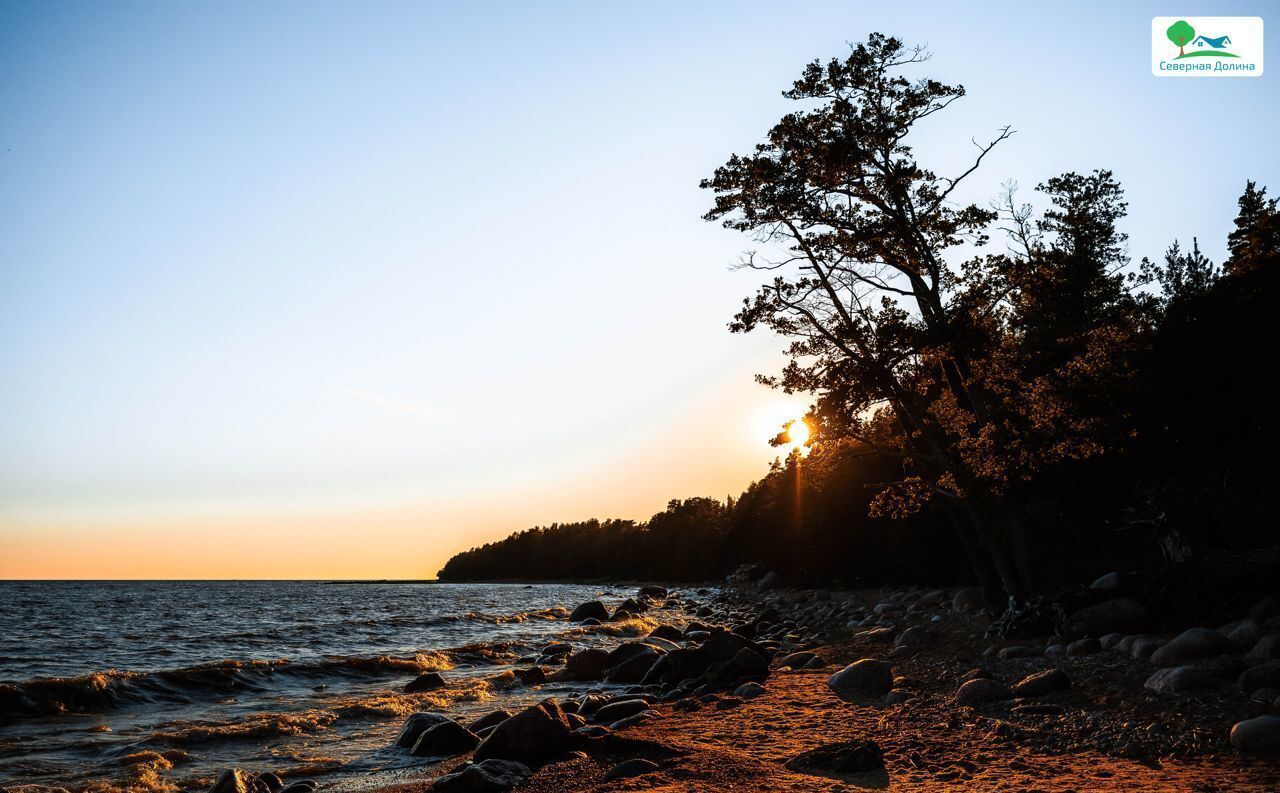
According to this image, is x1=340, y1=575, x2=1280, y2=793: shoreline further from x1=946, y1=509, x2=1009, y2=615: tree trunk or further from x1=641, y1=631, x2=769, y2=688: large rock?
x1=946, y1=509, x2=1009, y2=615: tree trunk

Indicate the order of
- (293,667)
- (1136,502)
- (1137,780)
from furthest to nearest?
(1136,502)
(293,667)
(1137,780)

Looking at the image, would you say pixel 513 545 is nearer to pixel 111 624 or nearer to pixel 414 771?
pixel 111 624

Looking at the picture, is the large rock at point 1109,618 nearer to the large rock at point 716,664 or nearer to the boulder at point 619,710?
the large rock at point 716,664

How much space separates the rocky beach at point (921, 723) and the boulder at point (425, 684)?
9.15 ft

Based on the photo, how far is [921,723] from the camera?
950 cm

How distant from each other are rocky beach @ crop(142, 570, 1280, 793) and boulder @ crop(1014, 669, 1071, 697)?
0.02 m

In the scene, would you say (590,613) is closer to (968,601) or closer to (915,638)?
(968,601)

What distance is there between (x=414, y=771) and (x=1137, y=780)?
804cm

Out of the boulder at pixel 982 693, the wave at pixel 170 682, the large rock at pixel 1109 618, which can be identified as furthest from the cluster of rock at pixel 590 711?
the large rock at pixel 1109 618

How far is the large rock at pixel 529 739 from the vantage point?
949 cm

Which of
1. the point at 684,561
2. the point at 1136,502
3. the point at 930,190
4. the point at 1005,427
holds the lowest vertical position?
the point at 684,561

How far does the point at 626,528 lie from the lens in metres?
123

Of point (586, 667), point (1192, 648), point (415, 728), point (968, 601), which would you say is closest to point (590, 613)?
point (586, 667)

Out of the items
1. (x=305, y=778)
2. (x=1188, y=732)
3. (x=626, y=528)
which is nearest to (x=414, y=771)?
(x=305, y=778)
